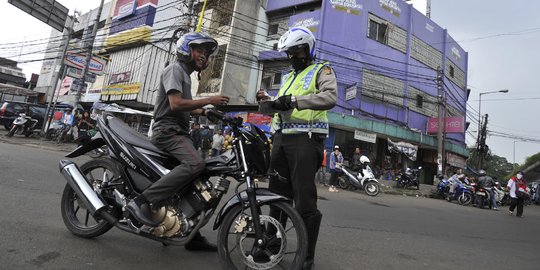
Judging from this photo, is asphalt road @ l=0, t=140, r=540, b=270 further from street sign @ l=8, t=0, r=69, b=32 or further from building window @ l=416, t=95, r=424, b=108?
building window @ l=416, t=95, r=424, b=108

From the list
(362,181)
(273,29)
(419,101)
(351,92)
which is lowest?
(362,181)

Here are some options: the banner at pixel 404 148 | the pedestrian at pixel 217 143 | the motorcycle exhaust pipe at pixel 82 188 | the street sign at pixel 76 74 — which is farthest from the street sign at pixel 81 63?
the banner at pixel 404 148

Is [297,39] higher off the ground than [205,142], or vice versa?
[297,39]

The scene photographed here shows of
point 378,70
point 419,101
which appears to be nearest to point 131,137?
point 378,70

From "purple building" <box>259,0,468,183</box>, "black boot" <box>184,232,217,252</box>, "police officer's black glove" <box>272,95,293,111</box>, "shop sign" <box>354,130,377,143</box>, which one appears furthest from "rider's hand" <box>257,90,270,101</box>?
"shop sign" <box>354,130,377,143</box>

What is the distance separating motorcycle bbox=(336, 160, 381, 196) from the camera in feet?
41.0

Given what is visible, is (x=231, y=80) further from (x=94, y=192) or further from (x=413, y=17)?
(x=94, y=192)

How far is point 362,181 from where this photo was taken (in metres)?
12.7

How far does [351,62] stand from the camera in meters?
18.3

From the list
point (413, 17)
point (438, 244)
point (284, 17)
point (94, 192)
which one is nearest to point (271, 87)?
point (284, 17)

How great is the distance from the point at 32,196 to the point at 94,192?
1968 millimetres

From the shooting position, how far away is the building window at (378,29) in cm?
1925

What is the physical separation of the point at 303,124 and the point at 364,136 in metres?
15.9

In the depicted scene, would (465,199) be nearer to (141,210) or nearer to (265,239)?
(265,239)
